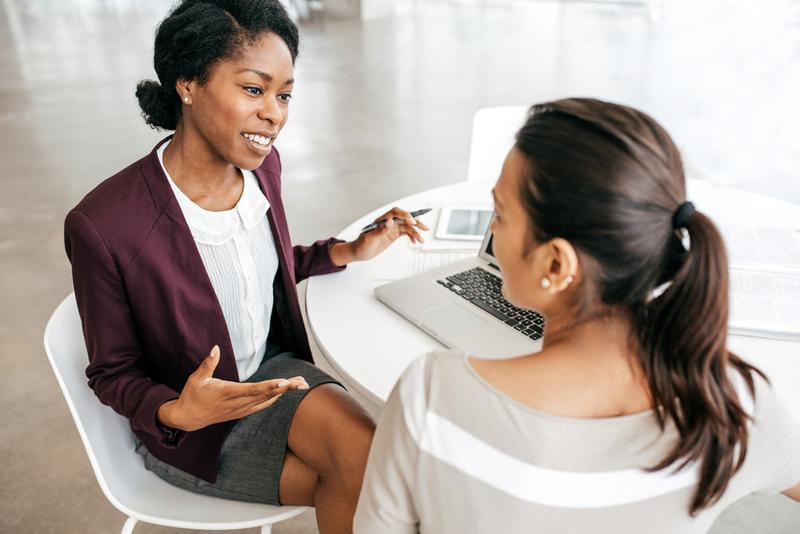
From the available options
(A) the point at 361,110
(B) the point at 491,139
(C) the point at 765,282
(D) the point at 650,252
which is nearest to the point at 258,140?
(D) the point at 650,252

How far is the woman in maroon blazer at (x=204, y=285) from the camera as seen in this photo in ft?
4.27

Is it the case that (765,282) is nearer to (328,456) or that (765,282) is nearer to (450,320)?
(450,320)

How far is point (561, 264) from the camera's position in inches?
31.3

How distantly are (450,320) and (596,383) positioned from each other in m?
0.63

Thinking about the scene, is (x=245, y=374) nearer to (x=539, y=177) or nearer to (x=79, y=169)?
(x=539, y=177)

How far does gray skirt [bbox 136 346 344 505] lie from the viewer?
140 centimetres

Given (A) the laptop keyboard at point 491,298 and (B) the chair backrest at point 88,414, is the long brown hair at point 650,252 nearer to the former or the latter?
(A) the laptop keyboard at point 491,298

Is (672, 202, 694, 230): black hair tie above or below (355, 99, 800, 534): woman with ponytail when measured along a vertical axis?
above

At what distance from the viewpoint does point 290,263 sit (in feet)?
5.32

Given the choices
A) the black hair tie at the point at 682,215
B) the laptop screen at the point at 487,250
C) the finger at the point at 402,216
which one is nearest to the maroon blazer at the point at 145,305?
the finger at the point at 402,216

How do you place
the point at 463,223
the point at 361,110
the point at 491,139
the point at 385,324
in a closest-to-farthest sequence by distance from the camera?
the point at 385,324, the point at 463,223, the point at 491,139, the point at 361,110

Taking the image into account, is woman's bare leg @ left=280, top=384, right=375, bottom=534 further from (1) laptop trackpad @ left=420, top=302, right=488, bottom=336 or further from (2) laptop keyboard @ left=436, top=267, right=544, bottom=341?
(2) laptop keyboard @ left=436, top=267, right=544, bottom=341

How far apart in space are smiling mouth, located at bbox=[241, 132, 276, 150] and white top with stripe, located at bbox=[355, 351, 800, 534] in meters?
0.76

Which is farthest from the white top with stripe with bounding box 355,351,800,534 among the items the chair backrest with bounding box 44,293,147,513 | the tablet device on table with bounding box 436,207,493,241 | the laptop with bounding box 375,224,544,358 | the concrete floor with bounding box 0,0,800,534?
the concrete floor with bounding box 0,0,800,534
